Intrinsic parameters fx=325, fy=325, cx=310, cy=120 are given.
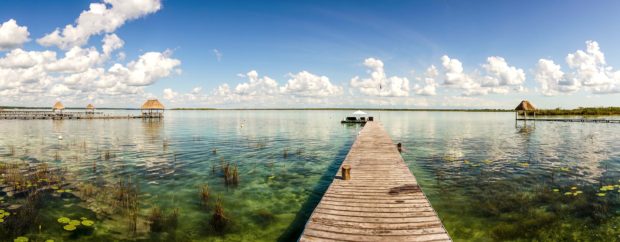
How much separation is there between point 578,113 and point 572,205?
364 ft

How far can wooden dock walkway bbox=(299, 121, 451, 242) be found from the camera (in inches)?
267

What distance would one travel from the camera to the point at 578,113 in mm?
97062

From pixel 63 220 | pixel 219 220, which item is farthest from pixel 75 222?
pixel 219 220

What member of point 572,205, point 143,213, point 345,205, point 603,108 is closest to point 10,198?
point 143,213

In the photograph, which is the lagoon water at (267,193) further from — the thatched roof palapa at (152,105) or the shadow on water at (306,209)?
the thatched roof palapa at (152,105)

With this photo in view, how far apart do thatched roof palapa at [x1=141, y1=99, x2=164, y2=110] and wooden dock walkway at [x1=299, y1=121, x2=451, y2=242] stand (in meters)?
76.9

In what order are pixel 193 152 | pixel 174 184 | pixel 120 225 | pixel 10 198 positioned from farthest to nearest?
Result: pixel 193 152
pixel 174 184
pixel 10 198
pixel 120 225

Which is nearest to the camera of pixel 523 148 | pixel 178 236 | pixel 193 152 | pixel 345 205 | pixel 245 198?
pixel 345 205

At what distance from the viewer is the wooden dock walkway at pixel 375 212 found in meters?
6.79

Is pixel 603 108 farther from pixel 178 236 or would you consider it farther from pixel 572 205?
pixel 178 236

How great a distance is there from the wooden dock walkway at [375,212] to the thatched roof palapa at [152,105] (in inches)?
3028

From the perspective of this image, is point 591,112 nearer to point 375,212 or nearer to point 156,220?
point 375,212

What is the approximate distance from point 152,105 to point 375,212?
82272 mm

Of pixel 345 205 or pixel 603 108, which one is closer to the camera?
pixel 345 205
